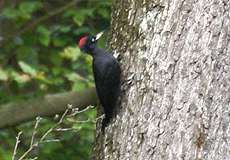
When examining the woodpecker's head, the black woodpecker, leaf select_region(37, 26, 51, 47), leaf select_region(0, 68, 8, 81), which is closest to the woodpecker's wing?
the black woodpecker

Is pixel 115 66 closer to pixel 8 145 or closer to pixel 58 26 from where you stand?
pixel 8 145

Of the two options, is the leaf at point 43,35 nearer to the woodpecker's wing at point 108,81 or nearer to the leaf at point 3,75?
the leaf at point 3,75

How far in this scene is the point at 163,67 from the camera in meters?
2.56

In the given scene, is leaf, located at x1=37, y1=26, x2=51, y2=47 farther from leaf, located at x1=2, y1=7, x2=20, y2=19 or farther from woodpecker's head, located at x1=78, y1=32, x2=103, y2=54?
woodpecker's head, located at x1=78, y1=32, x2=103, y2=54

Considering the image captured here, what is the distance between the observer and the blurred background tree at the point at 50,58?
4656mm

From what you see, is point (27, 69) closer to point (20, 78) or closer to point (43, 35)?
point (20, 78)

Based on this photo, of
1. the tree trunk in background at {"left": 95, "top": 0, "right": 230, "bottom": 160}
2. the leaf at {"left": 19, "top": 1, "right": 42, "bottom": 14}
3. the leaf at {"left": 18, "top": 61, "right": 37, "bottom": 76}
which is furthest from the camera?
the leaf at {"left": 19, "top": 1, "right": 42, "bottom": 14}

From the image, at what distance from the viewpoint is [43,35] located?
193 inches

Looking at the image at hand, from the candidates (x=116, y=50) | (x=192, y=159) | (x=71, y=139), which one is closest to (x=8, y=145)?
(x=71, y=139)

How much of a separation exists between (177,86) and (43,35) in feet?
8.25

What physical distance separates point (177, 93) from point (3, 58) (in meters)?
2.99

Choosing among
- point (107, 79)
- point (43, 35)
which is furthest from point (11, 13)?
point (107, 79)

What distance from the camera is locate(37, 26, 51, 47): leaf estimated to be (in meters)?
4.88

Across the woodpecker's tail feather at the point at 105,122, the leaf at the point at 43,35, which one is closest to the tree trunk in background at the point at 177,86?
the woodpecker's tail feather at the point at 105,122
